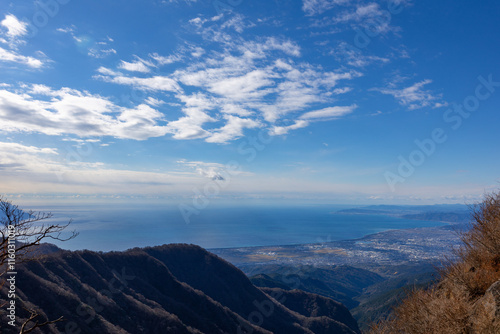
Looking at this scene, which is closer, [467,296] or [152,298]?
[467,296]

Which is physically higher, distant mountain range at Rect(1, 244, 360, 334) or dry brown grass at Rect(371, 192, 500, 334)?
dry brown grass at Rect(371, 192, 500, 334)

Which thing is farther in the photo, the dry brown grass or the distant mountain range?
the distant mountain range

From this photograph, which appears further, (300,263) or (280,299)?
(300,263)

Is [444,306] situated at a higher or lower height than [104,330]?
higher

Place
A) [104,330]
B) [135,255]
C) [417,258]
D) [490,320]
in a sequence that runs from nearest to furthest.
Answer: [490,320] → [104,330] → [135,255] → [417,258]

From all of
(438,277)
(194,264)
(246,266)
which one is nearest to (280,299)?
(194,264)

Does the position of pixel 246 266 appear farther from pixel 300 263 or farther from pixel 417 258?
pixel 417 258
